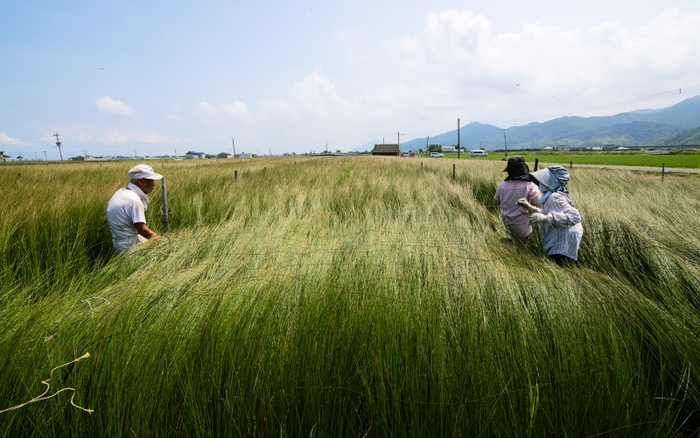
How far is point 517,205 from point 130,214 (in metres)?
4.43

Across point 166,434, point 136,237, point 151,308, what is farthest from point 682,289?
point 136,237

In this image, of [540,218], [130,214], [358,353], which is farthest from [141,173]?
[540,218]

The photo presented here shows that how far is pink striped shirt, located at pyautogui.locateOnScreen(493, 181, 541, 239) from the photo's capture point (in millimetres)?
3668

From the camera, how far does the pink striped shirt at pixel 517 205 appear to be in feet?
12.0

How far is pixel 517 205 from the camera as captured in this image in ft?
12.1

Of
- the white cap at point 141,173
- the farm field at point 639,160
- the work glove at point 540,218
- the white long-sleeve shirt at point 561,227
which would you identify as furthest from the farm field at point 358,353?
the farm field at point 639,160

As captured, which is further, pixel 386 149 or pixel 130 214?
pixel 386 149

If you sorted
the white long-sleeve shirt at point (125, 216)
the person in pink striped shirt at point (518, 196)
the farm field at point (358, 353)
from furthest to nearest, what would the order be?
the person in pink striped shirt at point (518, 196), the white long-sleeve shirt at point (125, 216), the farm field at point (358, 353)

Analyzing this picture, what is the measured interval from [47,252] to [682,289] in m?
5.50

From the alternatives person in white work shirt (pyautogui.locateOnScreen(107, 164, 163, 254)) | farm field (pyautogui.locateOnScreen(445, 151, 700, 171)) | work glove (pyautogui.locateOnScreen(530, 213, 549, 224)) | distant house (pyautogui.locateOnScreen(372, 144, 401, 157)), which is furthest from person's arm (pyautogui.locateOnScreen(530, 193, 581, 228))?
distant house (pyautogui.locateOnScreen(372, 144, 401, 157))

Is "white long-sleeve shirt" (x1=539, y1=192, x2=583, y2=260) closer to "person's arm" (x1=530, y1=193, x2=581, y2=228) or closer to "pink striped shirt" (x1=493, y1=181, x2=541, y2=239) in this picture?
"person's arm" (x1=530, y1=193, x2=581, y2=228)

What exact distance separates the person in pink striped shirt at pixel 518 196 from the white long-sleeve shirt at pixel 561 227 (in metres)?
0.69

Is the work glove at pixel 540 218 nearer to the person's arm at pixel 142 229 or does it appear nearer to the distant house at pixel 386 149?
the person's arm at pixel 142 229

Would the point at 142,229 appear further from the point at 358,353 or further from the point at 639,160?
the point at 639,160
